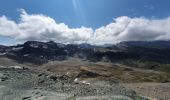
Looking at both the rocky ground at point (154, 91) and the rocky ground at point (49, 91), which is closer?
the rocky ground at point (49, 91)

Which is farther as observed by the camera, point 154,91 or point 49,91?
point 154,91

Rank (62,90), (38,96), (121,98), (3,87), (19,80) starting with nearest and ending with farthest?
(121,98), (38,96), (62,90), (3,87), (19,80)

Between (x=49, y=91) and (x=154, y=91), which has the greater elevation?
(x=49, y=91)

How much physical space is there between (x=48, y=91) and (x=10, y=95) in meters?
5.15

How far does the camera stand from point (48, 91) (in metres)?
39.7

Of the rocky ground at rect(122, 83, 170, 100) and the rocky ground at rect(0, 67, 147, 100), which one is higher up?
the rocky ground at rect(0, 67, 147, 100)

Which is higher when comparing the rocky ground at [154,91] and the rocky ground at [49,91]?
the rocky ground at [49,91]

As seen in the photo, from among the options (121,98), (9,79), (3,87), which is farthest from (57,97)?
(9,79)

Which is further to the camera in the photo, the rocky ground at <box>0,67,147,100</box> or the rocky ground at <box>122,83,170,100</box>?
the rocky ground at <box>122,83,170,100</box>

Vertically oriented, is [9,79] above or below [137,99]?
above

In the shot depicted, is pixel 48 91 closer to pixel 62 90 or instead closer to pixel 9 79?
pixel 62 90

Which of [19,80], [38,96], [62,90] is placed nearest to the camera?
[38,96]

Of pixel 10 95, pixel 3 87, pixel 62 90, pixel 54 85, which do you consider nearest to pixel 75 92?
pixel 62 90

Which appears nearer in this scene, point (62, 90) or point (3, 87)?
point (62, 90)
